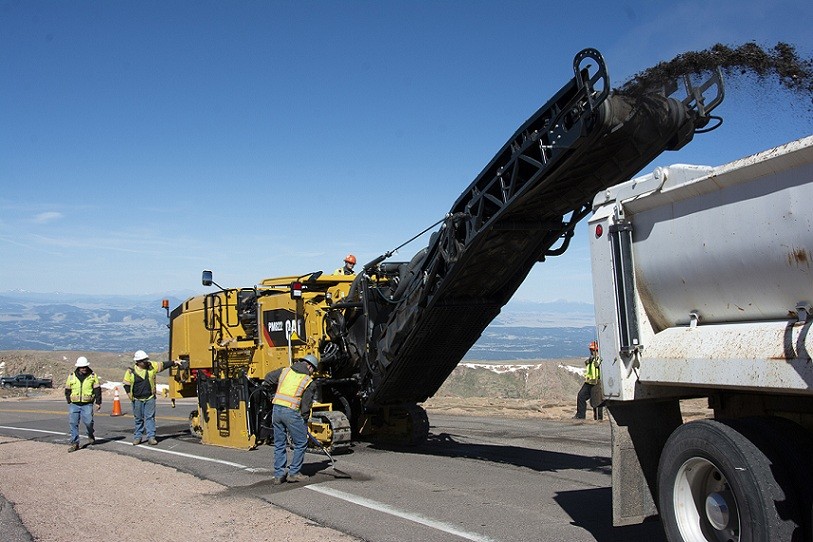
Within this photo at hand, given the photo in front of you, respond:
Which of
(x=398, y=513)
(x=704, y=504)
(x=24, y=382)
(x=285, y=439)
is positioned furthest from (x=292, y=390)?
(x=24, y=382)

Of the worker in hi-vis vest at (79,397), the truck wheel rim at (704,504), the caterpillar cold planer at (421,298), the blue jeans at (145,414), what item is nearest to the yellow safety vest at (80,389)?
the worker in hi-vis vest at (79,397)

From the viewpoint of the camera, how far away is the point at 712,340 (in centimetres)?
498

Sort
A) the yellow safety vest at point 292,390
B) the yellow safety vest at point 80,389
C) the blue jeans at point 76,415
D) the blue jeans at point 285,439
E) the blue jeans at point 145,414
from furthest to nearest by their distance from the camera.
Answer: the blue jeans at point 145,414 → the yellow safety vest at point 80,389 → the blue jeans at point 76,415 → the yellow safety vest at point 292,390 → the blue jeans at point 285,439

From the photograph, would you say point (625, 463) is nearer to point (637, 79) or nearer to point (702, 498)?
point (702, 498)

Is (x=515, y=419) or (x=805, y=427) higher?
(x=805, y=427)

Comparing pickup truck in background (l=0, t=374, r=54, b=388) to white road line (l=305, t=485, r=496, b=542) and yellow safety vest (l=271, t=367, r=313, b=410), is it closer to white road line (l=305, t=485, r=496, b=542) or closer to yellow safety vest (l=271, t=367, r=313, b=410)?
yellow safety vest (l=271, t=367, r=313, b=410)

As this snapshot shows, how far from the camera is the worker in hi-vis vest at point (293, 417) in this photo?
912 cm

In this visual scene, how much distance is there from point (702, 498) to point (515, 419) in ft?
40.3

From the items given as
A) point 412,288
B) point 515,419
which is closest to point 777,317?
point 412,288

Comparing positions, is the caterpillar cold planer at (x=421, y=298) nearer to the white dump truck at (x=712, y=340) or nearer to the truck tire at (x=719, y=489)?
the white dump truck at (x=712, y=340)

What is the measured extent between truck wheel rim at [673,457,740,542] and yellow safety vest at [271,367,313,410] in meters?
5.23

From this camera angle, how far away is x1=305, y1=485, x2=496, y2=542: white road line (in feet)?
21.1

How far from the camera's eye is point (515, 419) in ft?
56.3

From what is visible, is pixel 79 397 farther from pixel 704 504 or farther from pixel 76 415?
pixel 704 504
